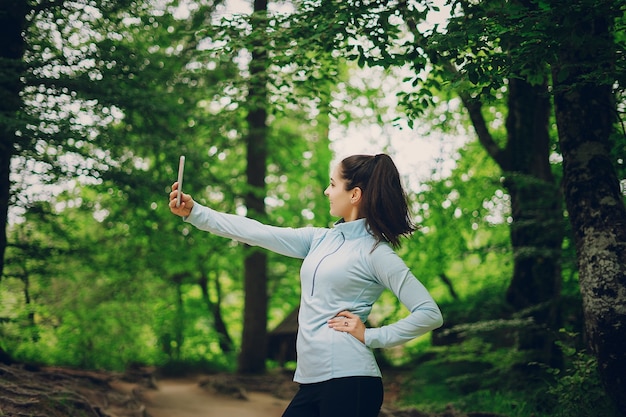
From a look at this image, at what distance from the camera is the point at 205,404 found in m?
10.5

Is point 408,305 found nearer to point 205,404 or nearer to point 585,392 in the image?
point 585,392

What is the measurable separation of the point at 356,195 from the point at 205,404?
8.06 metres

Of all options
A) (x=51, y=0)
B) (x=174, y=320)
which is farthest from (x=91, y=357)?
(x=51, y=0)

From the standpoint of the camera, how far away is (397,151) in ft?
53.4

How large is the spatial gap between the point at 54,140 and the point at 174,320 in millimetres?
9664

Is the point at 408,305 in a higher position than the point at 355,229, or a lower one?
lower

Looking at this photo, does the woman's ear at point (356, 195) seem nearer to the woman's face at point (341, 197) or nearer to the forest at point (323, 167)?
the woman's face at point (341, 197)

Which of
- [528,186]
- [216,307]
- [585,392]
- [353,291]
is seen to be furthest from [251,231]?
[216,307]

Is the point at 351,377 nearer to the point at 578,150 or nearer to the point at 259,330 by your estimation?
the point at 578,150

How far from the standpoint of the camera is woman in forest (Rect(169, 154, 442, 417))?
2869mm

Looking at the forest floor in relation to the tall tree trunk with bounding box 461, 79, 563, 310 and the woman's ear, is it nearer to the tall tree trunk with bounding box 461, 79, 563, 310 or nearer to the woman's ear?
the tall tree trunk with bounding box 461, 79, 563, 310

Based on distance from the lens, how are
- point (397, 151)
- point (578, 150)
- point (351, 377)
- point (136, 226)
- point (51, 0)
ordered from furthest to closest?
Result: point (397, 151), point (136, 226), point (51, 0), point (578, 150), point (351, 377)

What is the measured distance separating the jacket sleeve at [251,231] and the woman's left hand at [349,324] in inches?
20.2

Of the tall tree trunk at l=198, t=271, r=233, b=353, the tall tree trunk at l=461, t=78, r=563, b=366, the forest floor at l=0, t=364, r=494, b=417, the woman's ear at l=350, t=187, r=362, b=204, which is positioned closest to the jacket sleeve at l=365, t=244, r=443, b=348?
the woman's ear at l=350, t=187, r=362, b=204
